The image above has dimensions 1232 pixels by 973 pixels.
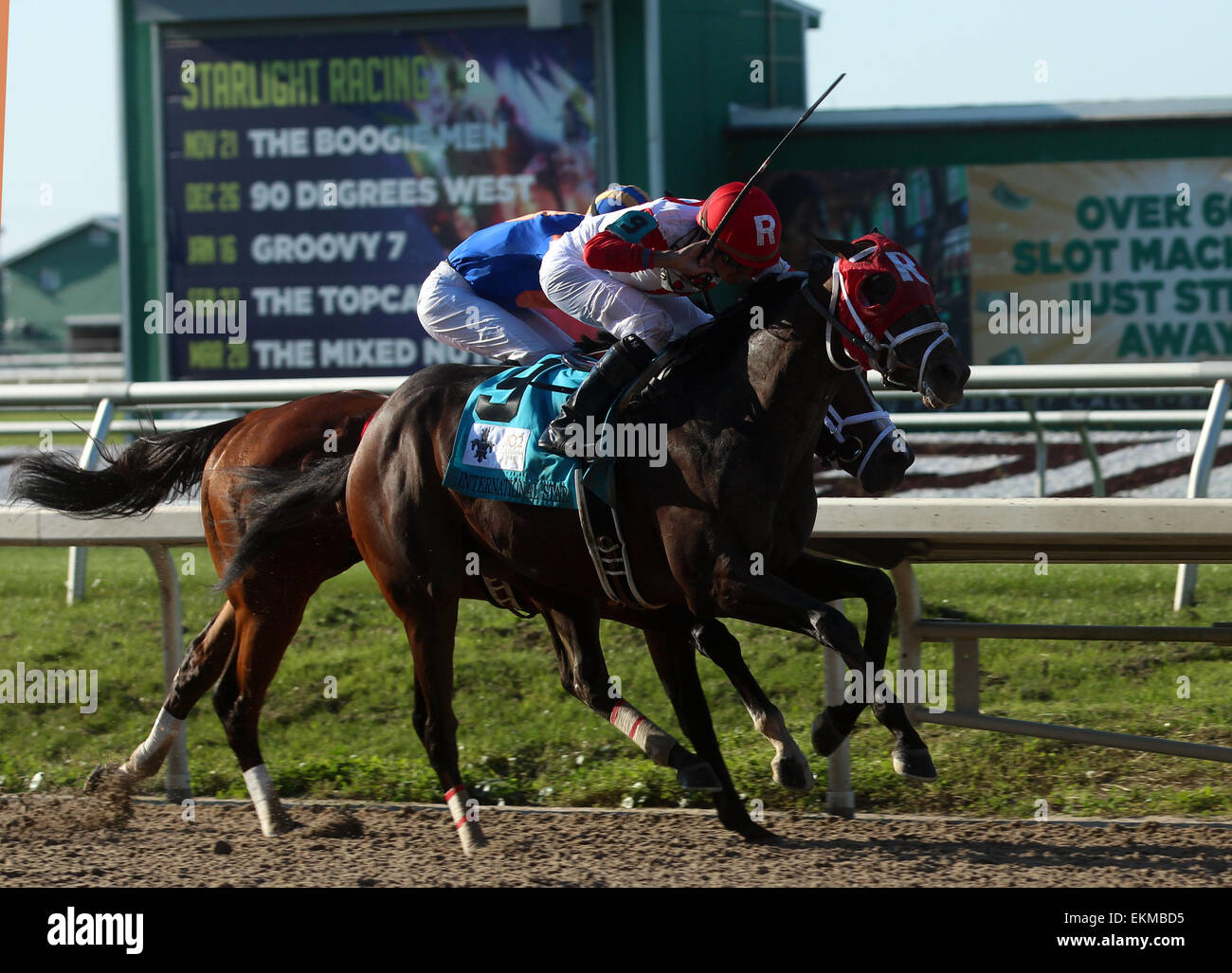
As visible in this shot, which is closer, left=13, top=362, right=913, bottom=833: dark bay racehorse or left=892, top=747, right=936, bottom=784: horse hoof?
left=892, top=747, right=936, bottom=784: horse hoof

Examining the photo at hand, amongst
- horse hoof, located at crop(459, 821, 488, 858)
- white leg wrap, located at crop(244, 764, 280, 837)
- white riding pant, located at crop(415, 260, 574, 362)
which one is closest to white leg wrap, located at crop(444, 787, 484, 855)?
horse hoof, located at crop(459, 821, 488, 858)

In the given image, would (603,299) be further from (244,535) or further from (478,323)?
(244,535)

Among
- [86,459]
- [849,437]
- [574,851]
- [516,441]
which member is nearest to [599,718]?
[574,851]

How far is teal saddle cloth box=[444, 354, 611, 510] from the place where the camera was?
439 cm

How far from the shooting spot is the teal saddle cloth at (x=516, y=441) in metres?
4.39

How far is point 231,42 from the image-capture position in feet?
39.7

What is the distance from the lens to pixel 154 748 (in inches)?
197

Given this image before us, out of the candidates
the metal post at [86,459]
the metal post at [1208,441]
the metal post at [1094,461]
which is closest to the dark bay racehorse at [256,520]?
the metal post at [86,459]

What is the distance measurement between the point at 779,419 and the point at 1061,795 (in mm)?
1767

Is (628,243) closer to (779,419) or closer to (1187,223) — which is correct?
(779,419)

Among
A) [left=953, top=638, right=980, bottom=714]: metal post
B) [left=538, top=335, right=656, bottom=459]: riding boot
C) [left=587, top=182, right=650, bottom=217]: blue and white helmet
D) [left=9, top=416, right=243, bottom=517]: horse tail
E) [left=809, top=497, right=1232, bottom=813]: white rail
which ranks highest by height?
[left=587, top=182, right=650, bottom=217]: blue and white helmet

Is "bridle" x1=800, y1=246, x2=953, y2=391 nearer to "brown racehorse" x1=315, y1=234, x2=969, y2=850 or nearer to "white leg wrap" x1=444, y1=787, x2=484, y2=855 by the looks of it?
"brown racehorse" x1=315, y1=234, x2=969, y2=850

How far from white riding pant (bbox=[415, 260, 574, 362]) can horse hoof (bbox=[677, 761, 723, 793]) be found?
1.37 metres

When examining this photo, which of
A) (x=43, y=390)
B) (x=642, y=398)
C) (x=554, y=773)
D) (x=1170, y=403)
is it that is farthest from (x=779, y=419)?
(x=1170, y=403)
